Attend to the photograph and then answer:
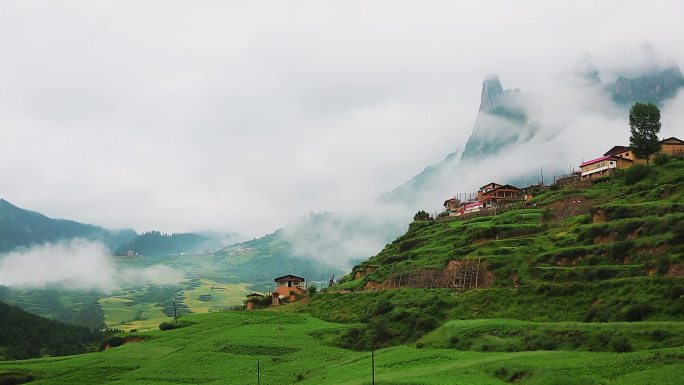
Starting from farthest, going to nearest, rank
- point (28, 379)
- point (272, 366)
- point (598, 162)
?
point (598, 162), point (28, 379), point (272, 366)

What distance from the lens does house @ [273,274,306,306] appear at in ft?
408

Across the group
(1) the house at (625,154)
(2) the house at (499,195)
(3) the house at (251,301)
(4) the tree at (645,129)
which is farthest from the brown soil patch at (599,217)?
(3) the house at (251,301)

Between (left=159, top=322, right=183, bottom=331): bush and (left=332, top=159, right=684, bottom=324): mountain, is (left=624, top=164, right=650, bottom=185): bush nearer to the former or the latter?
(left=332, top=159, right=684, bottom=324): mountain

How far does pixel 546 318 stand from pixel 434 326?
13335 mm

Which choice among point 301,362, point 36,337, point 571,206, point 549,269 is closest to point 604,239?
point 549,269

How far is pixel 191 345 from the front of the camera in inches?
3093

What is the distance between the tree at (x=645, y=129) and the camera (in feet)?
351

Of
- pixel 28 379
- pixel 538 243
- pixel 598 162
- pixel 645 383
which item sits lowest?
pixel 28 379

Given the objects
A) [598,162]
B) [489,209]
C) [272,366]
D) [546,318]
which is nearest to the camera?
[546,318]

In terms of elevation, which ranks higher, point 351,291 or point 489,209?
point 489,209

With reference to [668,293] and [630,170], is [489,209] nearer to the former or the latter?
[630,170]

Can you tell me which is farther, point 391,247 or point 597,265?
point 391,247

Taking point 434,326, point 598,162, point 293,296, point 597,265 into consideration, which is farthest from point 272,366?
point 598,162

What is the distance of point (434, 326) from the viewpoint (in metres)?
65.8
